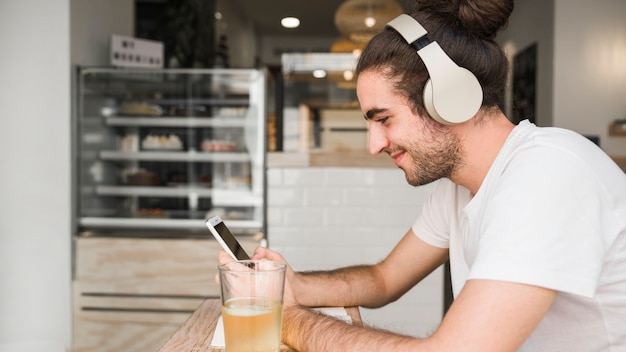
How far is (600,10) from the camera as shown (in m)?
4.56

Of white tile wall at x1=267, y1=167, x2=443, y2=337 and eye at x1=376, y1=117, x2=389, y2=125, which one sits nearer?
A: eye at x1=376, y1=117, x2=389, y2=125

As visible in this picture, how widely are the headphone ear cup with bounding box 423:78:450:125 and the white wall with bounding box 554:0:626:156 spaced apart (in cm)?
381

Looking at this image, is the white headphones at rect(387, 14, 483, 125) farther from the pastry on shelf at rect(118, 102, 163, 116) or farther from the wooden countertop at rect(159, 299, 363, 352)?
the pastry on shelf at rect(118, 102, 163, 116)

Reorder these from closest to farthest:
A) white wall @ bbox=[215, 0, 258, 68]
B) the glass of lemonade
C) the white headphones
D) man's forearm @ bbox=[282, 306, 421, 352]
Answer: the glass of lemonade, man's forearm @ bbox=[282, 306, 421, 352], the white headphones, white wall @ bbox=[215, 0, 258, 68]

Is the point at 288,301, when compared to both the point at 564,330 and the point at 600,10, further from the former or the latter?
the point at 600,10

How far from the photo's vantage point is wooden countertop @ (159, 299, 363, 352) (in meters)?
1.06

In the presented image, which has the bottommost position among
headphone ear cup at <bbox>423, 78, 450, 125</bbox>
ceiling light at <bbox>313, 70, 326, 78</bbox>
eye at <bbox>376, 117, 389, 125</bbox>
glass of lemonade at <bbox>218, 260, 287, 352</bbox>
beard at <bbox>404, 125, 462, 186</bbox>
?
glass of lemonade at <bbox>218, 260, 287, 352</bbox>

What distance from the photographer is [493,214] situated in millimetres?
976

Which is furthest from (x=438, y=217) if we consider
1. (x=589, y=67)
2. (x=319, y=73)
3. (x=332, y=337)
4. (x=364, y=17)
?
Result: (x=589, y=67)

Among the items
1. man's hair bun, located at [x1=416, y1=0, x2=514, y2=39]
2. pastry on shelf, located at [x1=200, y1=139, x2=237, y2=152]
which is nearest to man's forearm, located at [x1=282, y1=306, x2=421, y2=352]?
man's hair bun, located at [x1=416, y1=0, x2=514, y2=39]

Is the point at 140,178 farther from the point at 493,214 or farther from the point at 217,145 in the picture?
the point at 493,214

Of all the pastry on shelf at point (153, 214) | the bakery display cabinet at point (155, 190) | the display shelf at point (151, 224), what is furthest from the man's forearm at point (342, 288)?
the pastry on shelf at point (153, 214)

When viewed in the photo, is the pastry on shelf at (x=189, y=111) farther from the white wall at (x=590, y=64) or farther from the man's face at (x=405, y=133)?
the white wall at (x=590, y=64)

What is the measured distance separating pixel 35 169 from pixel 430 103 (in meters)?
2.46
